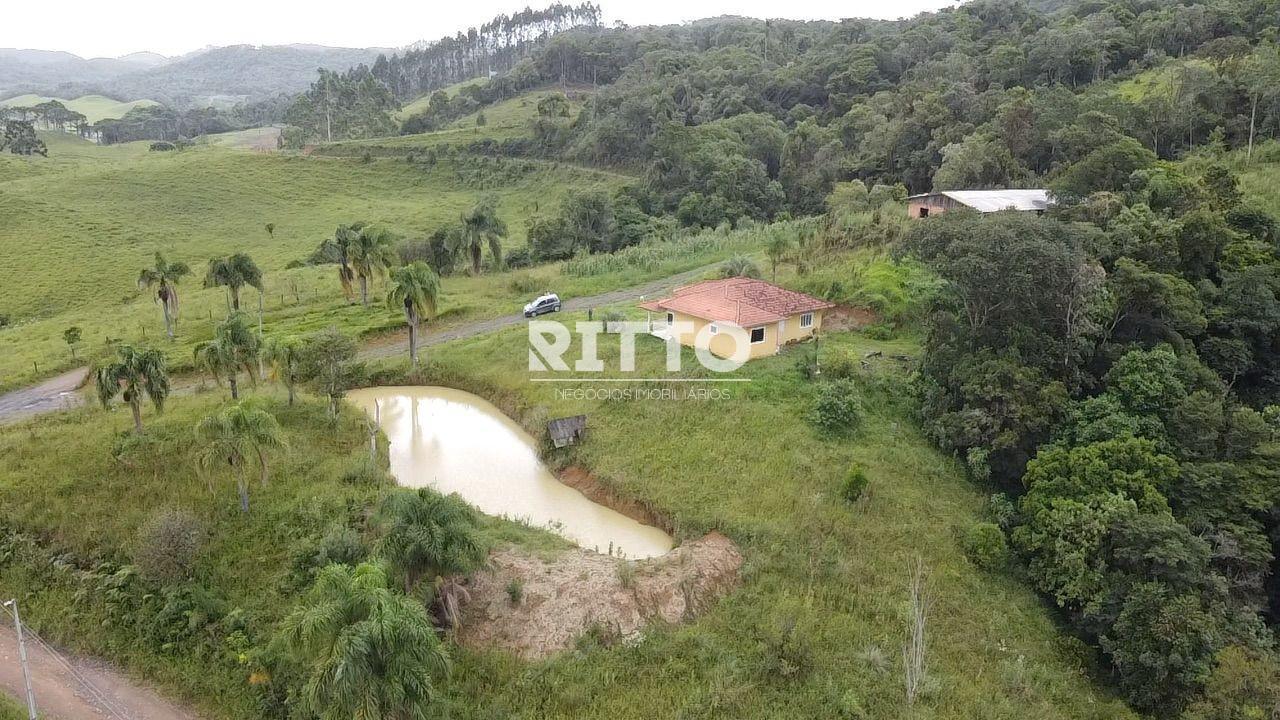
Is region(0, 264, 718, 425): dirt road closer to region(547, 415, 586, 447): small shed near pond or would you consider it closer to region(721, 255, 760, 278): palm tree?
region(721, 255, 760, 278): palm tree

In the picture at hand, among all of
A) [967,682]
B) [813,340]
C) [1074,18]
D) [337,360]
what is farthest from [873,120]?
[967,682]

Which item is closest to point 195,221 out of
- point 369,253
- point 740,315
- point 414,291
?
point 369,253

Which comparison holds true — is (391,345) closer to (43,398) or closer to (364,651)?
(43,398)

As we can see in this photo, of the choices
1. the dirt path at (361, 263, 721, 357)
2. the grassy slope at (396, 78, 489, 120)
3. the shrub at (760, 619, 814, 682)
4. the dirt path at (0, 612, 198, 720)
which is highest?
the grassy slope at (396, 78, 489, 120)

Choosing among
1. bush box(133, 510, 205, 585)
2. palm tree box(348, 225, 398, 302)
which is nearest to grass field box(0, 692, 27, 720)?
bush box(133, 510, 205, 585)

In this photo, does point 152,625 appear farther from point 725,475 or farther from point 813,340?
point 813,340

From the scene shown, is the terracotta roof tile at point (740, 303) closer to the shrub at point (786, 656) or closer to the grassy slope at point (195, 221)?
the grassy slope at point (195, 221)

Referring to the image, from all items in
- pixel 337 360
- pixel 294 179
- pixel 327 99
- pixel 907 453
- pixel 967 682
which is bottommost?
pixel 967 682
